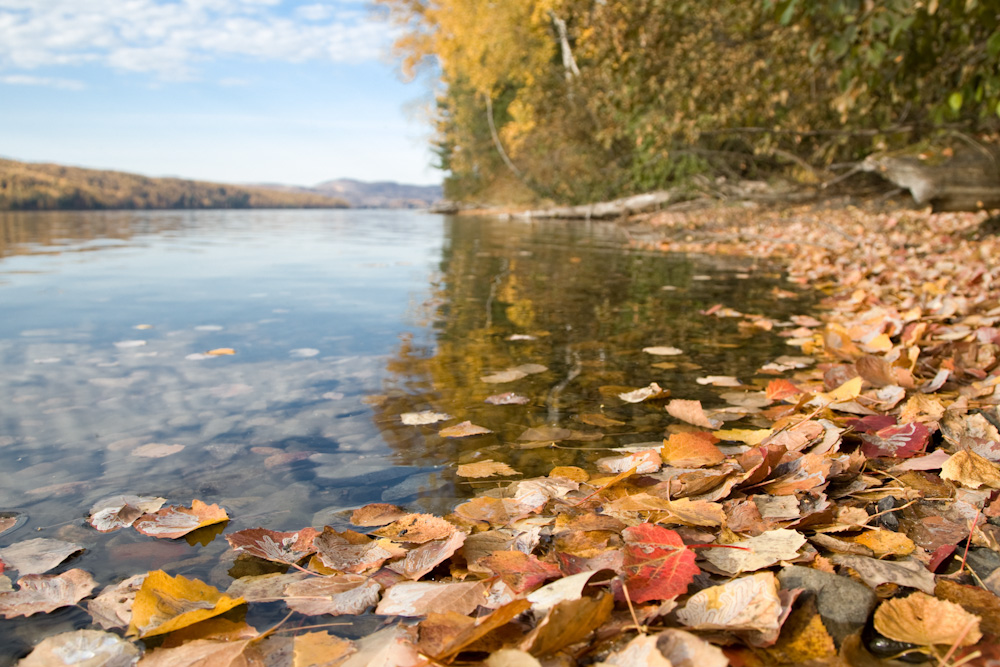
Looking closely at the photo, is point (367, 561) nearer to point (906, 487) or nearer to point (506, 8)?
point (906, 487)

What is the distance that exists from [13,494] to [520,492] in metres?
0.92

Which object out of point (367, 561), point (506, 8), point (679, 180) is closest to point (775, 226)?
point (679, 180)

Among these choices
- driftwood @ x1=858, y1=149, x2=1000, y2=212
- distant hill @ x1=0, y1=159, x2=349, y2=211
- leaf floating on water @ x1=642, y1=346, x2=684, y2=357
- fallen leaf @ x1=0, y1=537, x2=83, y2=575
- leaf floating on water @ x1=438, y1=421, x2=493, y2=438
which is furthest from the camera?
distant hill @ x1=0, y1=159, x2=349, y2=211

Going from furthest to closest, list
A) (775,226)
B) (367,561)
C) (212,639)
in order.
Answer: (775,226) → (367,561) → (212,639)

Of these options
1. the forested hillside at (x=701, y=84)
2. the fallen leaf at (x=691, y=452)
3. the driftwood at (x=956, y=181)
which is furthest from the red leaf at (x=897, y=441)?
the driftwood at (x=956, y=181)

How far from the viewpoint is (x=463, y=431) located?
143 cm

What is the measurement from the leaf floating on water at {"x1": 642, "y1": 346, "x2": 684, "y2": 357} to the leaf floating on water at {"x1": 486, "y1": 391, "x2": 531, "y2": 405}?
0.69m

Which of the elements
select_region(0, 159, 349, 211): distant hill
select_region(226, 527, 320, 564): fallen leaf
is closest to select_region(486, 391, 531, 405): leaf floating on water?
select_region(226, 527, 320, 564): fallen leaf

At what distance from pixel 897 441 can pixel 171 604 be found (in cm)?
129

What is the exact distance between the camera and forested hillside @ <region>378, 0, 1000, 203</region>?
411 cm

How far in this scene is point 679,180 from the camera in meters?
12.7

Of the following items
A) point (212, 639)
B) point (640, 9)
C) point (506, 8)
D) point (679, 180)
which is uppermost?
point (506, 8)

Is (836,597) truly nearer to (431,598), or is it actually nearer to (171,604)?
(431,598)

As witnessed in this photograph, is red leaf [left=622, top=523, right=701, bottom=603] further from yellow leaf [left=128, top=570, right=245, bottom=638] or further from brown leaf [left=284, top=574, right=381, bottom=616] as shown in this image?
yellow leaf [left=128, top=570, right=245, bottom=638]
